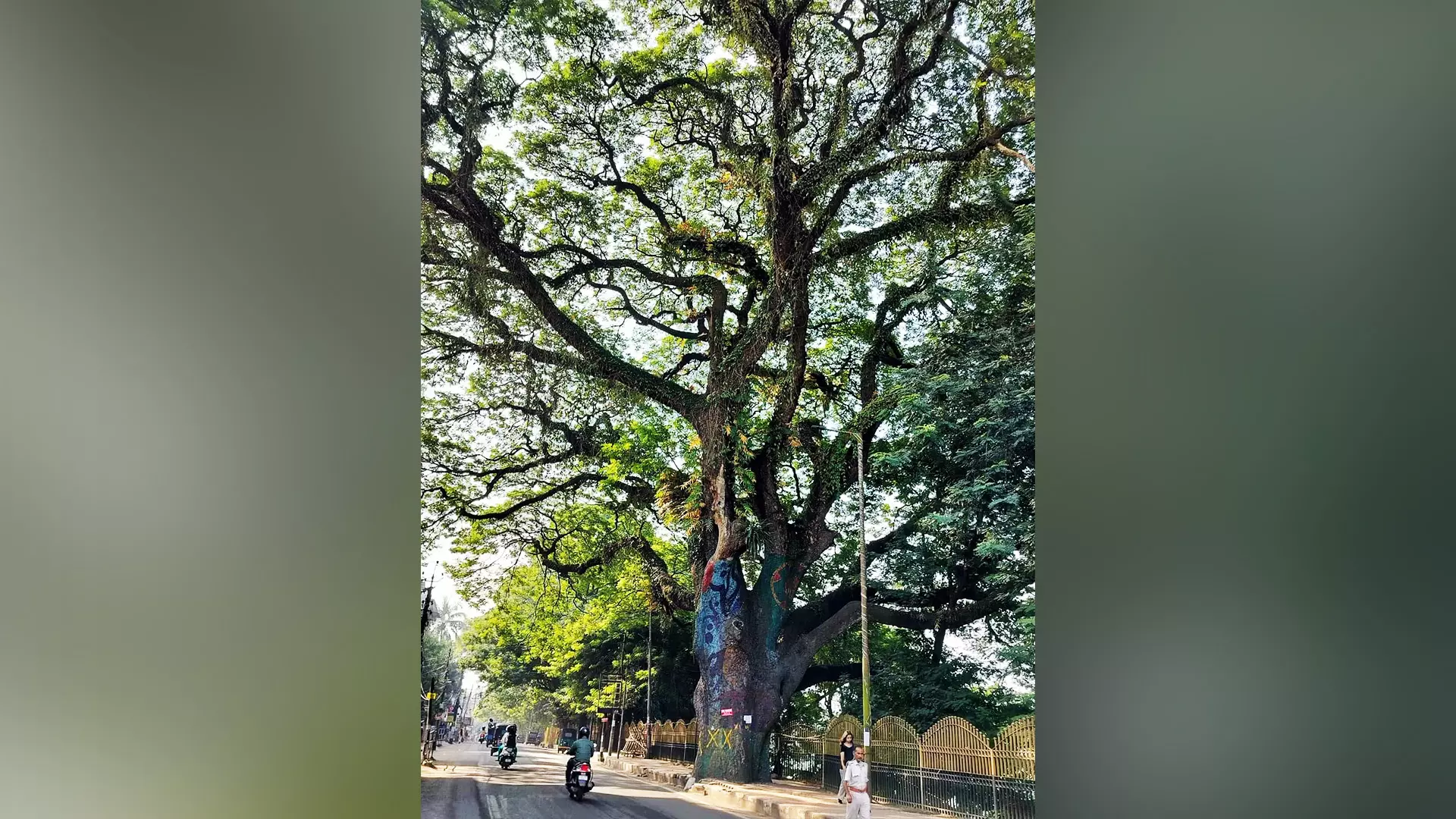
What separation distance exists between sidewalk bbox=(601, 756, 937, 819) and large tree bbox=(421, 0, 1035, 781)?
25 centimetres

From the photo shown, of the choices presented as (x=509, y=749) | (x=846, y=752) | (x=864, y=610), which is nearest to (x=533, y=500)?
(x=509, y=749)

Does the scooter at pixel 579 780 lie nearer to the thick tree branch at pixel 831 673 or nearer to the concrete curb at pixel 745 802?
the concrete curb at pixel 745 802

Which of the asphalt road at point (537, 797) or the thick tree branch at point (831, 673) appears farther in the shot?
the thick tree branch at point (831, 673)

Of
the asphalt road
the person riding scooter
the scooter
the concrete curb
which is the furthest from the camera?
the person riding scooter

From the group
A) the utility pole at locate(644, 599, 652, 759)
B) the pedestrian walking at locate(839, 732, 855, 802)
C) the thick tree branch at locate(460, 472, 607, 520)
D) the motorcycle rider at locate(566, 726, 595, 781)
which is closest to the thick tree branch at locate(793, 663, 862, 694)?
the pedestrian walking at locate(839, 732, 855, 802)

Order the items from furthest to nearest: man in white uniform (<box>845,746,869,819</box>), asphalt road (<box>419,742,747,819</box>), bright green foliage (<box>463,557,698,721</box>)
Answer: bright green foliage (<box>463,557,698,721</box>)
asphalt road (<box>419,742,747,819</box>)
man in white uniform (<box>845,746,869,819</box>)

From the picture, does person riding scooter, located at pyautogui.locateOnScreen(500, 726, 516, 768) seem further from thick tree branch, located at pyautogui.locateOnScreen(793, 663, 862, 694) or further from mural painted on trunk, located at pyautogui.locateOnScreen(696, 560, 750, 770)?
thick tree branch, located at pyautogui.locateOnScreen(793, 663, 862, 694)

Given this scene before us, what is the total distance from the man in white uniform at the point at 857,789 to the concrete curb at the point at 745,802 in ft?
1.24

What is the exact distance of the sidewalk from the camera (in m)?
6.68

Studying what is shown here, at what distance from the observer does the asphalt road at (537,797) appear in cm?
712

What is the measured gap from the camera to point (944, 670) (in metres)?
7.95

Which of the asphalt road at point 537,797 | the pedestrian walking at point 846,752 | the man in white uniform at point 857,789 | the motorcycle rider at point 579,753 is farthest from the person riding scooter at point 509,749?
the man in white uniform at point 857,789
